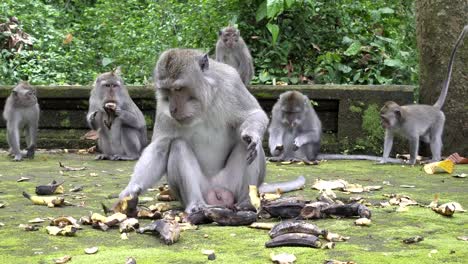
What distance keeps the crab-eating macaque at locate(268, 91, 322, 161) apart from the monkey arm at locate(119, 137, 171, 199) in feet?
13.9

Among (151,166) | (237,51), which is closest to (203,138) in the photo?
(151,166)

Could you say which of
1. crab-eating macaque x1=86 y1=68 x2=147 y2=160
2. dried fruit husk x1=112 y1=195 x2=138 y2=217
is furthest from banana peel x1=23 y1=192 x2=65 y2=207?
crab-eating macaque x1=86 y1=68 x2=147 y2=160

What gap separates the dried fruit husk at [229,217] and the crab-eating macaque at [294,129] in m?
4.70

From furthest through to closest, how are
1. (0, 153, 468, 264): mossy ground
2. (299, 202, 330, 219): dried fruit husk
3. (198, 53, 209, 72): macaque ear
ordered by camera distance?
(198, 53, 209, 72): macaque ear → (299, 202, 330, 219): dried fruit husk → (0, 153, 468, 264): mossy ground

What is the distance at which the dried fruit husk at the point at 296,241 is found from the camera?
12.6 feet

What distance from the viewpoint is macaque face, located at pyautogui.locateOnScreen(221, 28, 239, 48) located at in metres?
11.2

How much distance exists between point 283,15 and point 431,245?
7854 mm

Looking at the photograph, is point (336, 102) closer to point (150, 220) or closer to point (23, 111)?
point (23, 111)

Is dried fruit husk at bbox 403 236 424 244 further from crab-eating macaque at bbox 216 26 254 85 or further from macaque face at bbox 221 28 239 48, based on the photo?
macaque face at bbox 221 28 239 48

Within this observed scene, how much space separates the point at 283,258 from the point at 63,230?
53.6 inches

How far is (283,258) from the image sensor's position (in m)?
3.55

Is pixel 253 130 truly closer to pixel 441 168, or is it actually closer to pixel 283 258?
pixel 283 258

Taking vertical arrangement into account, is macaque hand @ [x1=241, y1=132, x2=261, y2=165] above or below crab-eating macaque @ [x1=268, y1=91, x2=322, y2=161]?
above

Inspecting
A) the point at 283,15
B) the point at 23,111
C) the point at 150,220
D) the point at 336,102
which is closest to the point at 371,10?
the point at 283,15
